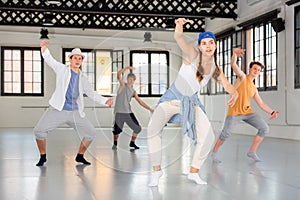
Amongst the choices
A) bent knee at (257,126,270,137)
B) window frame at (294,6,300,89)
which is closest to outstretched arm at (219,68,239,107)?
bent knee at (257,126,270,137)

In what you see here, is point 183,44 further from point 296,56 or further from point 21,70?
point 21,70

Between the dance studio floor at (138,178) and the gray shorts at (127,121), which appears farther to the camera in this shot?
the gray shorts at (127,121)

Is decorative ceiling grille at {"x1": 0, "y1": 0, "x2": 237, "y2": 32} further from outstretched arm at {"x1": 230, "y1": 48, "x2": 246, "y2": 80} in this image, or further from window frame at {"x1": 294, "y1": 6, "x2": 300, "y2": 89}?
outstretched arm at {"x1": 230, "y1": 48, "x2": 246, "y2": 80}

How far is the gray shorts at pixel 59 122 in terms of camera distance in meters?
5.36

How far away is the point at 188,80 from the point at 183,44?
0.29m

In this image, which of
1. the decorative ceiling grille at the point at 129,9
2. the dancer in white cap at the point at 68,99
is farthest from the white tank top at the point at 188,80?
the decorative ceiling grille at the point at 129,9

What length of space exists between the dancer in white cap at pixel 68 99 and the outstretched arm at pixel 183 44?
1591mm

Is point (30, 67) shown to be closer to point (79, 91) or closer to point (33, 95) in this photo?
point (33, 95)

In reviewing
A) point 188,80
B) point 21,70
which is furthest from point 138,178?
point 21,70

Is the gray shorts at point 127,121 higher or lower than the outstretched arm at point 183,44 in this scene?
lower

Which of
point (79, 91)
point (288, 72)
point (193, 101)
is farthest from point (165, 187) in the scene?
point (288, 72)

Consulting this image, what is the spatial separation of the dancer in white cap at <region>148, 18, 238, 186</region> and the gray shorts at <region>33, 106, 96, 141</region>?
162cm

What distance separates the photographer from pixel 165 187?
395 cm

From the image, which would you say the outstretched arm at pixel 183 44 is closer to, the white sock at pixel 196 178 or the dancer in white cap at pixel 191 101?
the dancer in white cap at pixel 191 101
